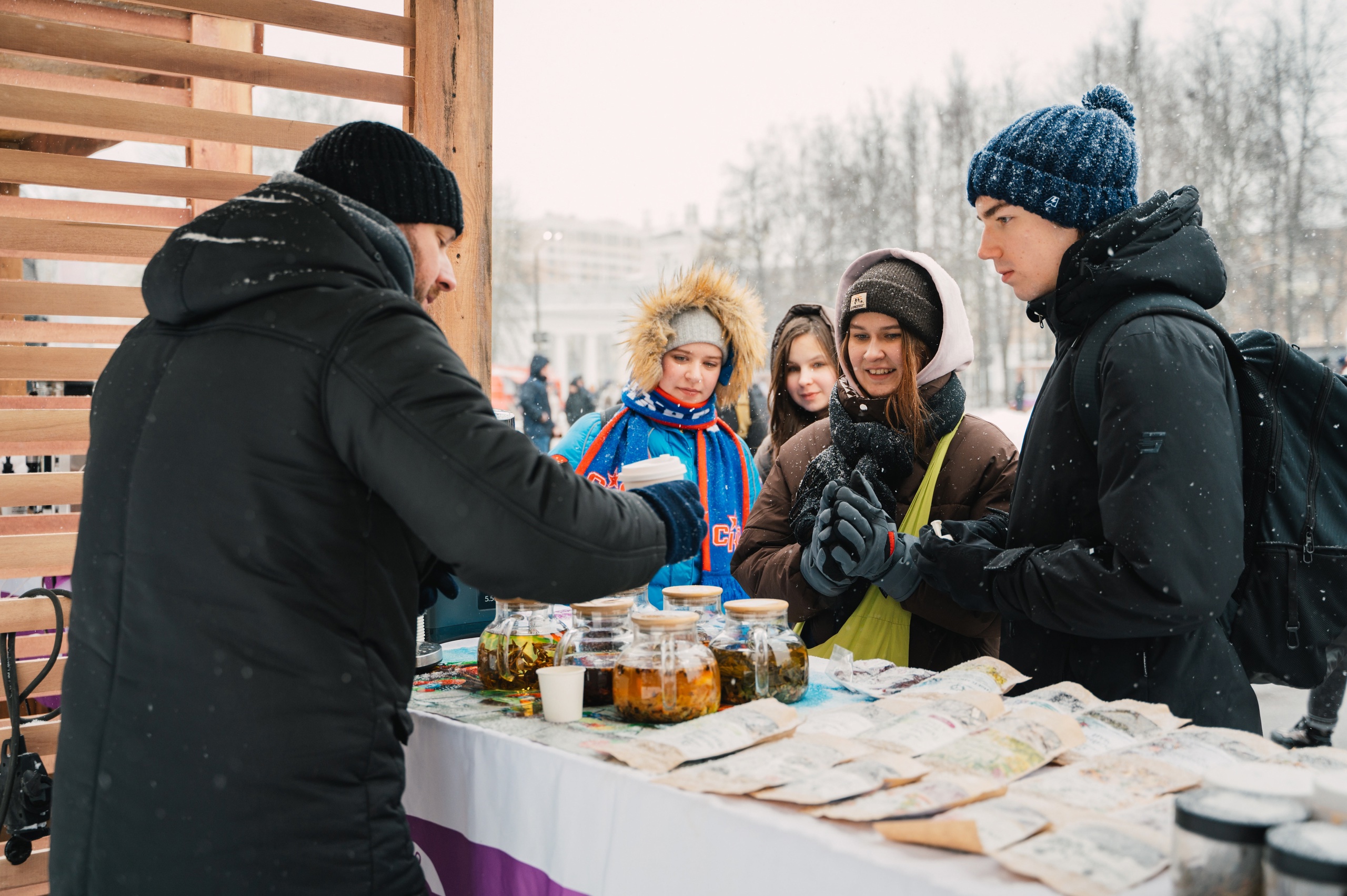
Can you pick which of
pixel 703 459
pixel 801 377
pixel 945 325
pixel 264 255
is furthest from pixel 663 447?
pixel 264 255

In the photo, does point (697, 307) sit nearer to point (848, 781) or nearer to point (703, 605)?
point (703, 605)

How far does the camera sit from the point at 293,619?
121cm

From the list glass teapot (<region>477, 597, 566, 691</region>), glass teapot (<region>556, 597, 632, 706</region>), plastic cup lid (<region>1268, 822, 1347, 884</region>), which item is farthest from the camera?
glass teapot (<region>477, 597, 566, 691</region>)

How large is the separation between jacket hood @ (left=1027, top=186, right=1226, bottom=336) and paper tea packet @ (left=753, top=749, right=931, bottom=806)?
103 centimetres

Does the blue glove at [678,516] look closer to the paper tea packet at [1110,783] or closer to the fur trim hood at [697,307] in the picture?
the paper tea packet at [1110,783]

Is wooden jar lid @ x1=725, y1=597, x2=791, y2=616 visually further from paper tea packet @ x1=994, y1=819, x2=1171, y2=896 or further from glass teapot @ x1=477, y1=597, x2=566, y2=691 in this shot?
paper tea packet @ x1=994, y1=819, x2=1171, y2=896

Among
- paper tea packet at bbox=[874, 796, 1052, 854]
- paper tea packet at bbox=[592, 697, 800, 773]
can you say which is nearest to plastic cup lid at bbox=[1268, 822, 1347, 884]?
paper tea packet at bbox=[874, 796, 1052, 854]

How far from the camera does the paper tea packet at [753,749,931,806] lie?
3.91ft

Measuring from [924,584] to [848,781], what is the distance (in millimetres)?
1178

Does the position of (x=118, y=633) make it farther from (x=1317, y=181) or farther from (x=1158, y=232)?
(x=1317, y=181)

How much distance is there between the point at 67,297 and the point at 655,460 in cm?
192

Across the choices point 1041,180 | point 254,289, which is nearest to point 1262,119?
point 1041,180

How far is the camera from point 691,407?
340cm

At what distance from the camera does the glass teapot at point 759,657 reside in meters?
1.66
